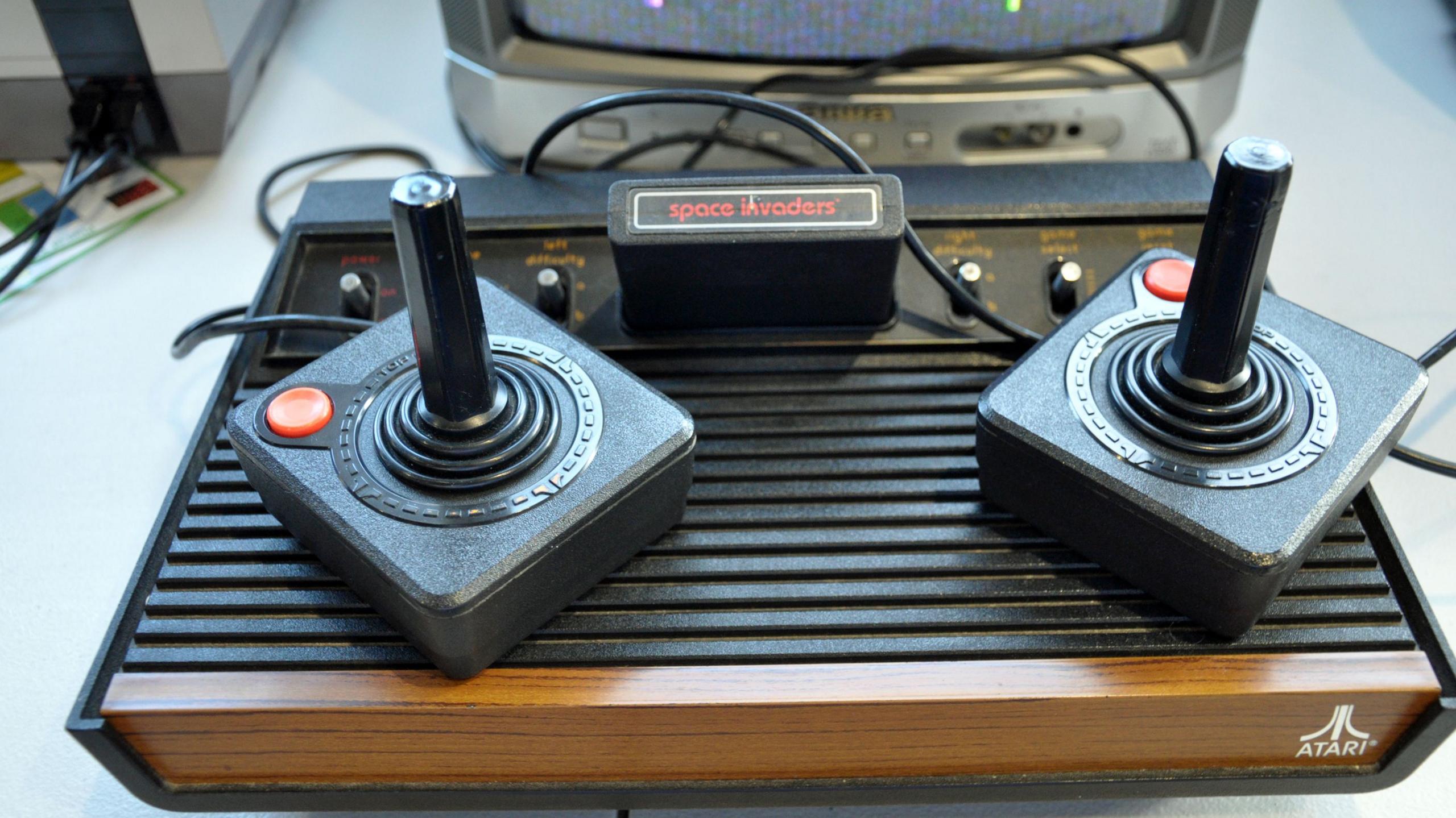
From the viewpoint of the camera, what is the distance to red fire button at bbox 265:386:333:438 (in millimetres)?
627

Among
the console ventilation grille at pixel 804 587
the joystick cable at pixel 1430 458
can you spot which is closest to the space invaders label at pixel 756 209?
the console ventilation grille at pixel 804 587

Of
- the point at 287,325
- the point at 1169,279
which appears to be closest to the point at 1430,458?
the point at 1169,279

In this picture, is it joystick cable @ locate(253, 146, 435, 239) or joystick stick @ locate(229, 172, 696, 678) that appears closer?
joystick stick @ locate(229, 172, 696, 678)

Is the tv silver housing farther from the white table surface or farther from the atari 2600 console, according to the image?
the atari 2600 console

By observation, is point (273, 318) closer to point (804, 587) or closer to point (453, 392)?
point (453, 392)

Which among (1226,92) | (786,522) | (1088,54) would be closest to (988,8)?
(1088,54)

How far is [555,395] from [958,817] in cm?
32

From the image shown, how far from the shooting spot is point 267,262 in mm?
962

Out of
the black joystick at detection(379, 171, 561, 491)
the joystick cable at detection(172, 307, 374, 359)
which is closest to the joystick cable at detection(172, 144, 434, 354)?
the joystick cable at detection(172, 307, 374, 359)

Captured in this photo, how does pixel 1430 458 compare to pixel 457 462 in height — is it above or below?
below

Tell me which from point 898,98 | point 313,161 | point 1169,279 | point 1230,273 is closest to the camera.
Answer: point 1230,273

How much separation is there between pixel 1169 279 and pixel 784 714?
33 centimetres

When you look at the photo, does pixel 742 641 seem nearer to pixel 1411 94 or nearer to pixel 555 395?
pixel 555 395

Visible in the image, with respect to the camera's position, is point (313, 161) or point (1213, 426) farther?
point (313, 161)
